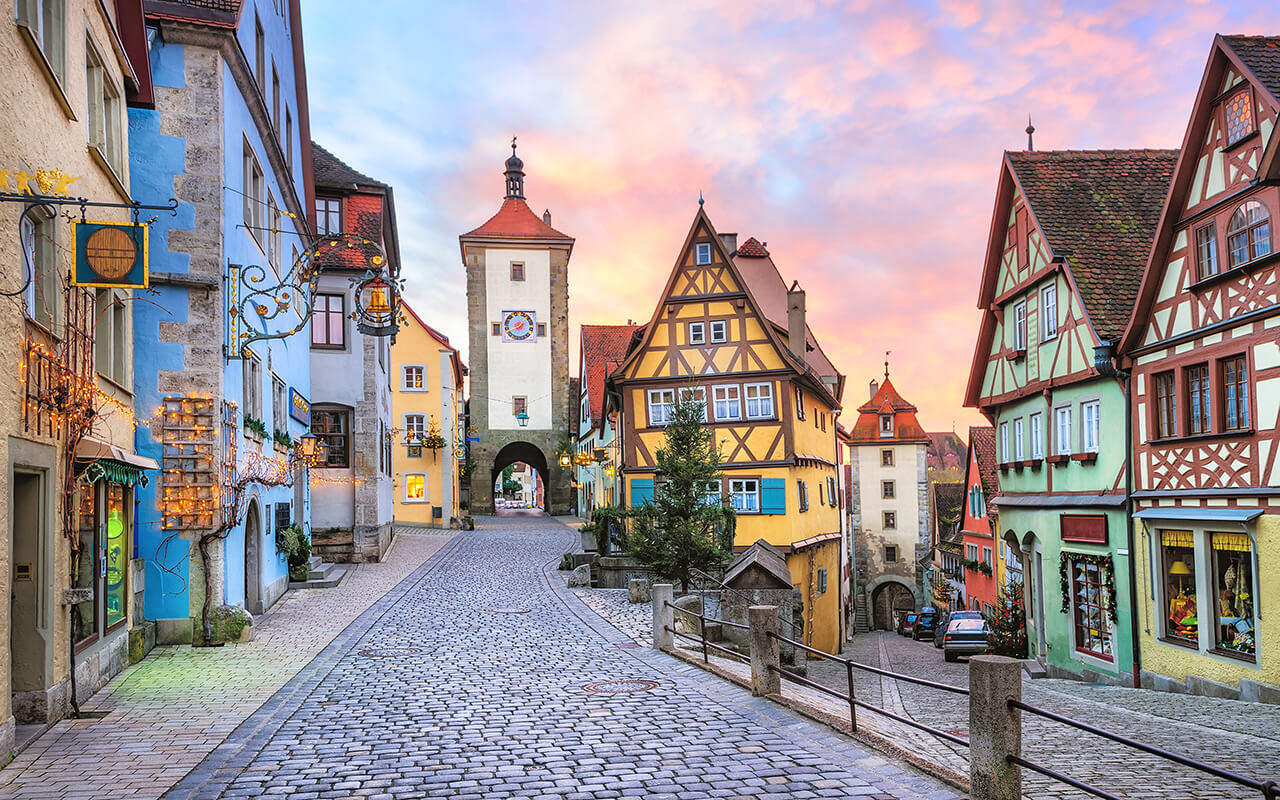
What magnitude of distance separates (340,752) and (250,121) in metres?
13.1

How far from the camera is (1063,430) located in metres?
20.9

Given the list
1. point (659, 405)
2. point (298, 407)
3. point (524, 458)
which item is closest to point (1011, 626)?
point (659, 405)

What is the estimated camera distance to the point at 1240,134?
15.3 m

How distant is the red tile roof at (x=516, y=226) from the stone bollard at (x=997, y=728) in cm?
5380

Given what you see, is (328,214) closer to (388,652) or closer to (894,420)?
(388,652)

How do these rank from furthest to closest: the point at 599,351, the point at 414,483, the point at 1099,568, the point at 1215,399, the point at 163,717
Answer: the point at 599,351 < the point at 414,483 < the point at 1099,568 < the point at 1215,399 < the point at 163,717

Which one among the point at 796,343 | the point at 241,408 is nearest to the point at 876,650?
the point at 796,343

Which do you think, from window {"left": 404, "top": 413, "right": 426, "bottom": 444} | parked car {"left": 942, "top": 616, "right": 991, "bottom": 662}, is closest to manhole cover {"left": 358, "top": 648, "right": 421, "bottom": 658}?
parked car {"left": 942, "top": 616, "right": 991, "bottom": 662}

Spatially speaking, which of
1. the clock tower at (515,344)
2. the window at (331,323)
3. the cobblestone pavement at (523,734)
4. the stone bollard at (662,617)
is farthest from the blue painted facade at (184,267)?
the clock tower at (515,344)

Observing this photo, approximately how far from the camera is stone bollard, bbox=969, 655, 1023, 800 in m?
6.88

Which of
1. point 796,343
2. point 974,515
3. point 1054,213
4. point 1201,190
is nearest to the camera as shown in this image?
point 1201,190

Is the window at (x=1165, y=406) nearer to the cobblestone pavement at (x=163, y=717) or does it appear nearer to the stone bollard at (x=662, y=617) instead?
the stone bollard at (x=662, y=617)

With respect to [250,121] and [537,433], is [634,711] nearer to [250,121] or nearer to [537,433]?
[250,121]

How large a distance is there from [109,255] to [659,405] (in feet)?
77.3
